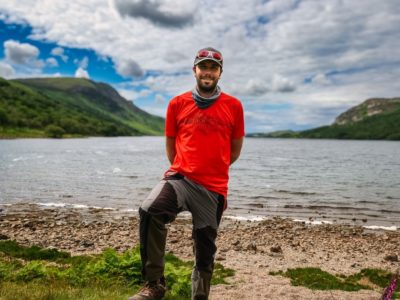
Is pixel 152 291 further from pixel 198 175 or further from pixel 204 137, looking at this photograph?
pixel 204 137

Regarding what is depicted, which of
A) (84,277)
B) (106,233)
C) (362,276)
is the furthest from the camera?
(106,233)

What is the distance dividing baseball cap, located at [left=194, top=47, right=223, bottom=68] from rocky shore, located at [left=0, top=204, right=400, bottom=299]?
5608 mm

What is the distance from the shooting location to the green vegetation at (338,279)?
36.8 ft

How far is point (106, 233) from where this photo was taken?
19.3 metres

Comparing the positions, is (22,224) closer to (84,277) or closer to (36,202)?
(36,202)

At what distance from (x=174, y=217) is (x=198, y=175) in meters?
0.82

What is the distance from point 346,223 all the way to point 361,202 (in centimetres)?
909

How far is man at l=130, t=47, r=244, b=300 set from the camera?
21.3 ft

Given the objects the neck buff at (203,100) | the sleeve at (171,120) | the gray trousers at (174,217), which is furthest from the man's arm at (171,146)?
the neck buff at (203,100)

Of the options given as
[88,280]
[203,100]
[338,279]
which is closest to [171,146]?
[203,100]

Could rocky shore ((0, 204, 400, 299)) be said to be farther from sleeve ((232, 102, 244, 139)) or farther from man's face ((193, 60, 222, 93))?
man's face ((193, 60, 222, 93))

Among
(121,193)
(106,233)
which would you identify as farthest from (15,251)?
(121,193)

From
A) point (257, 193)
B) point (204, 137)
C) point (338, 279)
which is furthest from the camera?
point (257, 193)

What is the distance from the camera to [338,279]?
1235 cm
